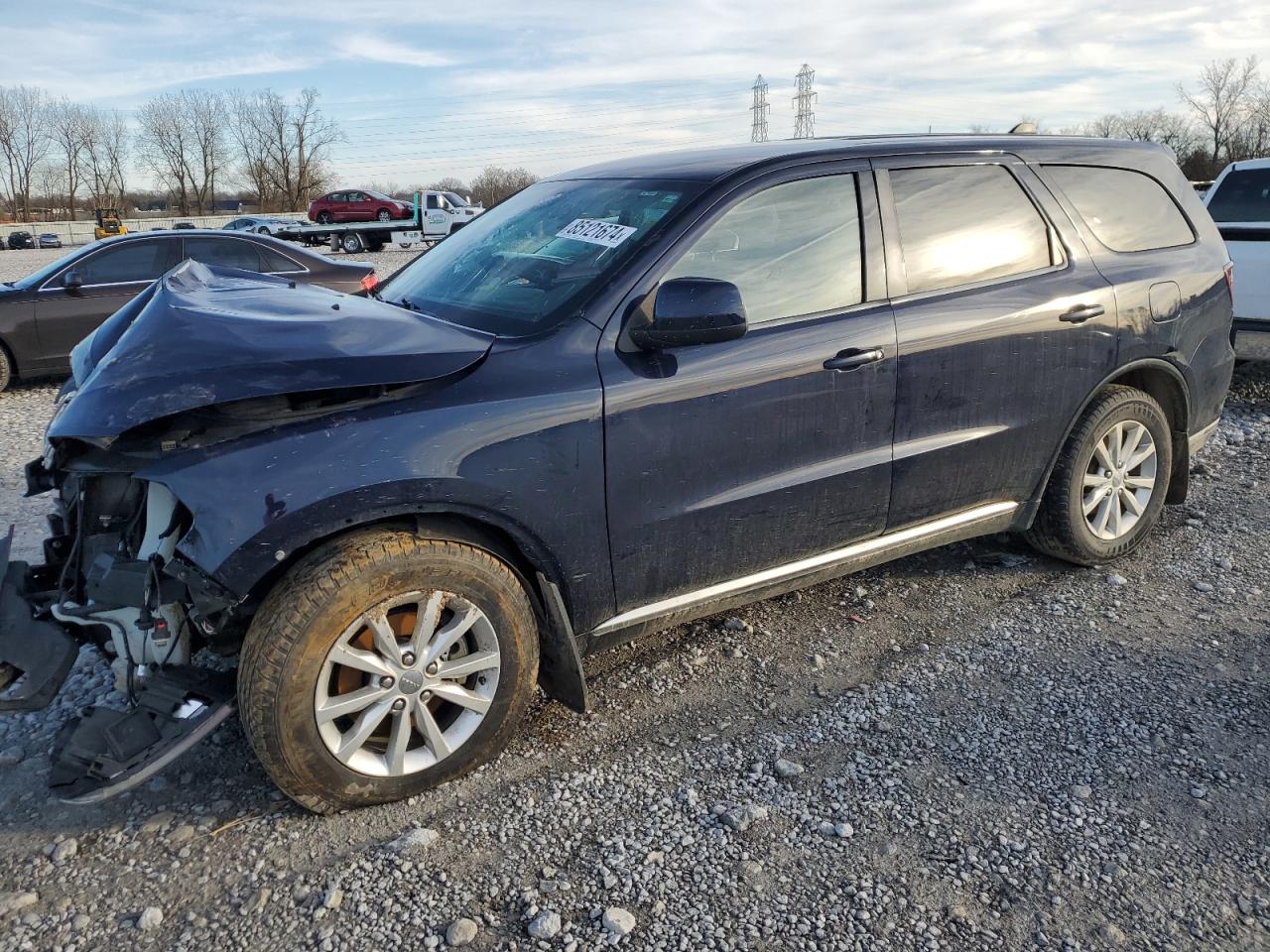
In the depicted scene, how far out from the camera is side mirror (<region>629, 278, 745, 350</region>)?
9.02ft

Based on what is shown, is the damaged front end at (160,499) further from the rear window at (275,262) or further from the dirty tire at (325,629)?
the rear window at (275,262)

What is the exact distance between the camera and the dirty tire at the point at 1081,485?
3.94m

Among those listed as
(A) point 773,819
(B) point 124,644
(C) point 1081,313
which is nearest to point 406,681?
(B) point 124,644

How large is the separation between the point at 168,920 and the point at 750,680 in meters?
1.95

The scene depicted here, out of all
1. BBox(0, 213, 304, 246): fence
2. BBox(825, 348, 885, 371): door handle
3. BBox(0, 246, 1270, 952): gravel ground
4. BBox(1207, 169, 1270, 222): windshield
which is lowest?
BBox(0, 246, 1270, 952): gravel ground

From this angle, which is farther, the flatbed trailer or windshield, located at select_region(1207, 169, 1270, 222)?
the flatbed trailer

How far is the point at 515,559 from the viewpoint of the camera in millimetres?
2830

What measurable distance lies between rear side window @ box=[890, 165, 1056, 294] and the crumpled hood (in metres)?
1.67

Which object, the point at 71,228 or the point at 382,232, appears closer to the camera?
the point at 382,232

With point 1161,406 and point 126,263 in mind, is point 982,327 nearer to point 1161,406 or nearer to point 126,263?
point 1161,406

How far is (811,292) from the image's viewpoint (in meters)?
3.18

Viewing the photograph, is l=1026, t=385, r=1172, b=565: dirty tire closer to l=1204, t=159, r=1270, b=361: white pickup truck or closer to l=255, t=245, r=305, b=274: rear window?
l=1204, t=159, r=1270, b=361: white pickup truck

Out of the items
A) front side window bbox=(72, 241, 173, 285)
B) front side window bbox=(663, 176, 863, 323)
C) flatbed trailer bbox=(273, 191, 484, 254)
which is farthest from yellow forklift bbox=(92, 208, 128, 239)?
front side window bbox=(663, 176, 863, 323)

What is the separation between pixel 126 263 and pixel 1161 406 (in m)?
9.06
